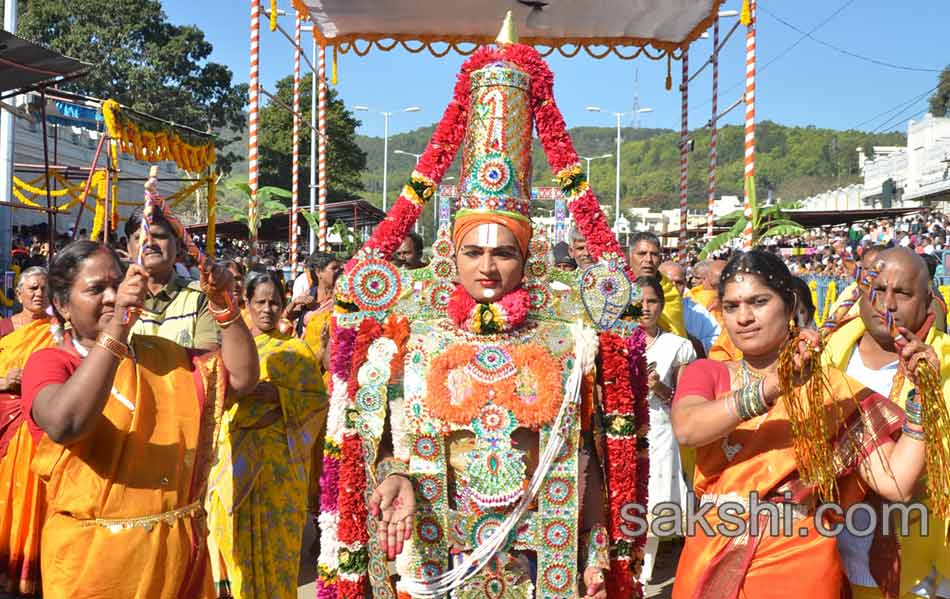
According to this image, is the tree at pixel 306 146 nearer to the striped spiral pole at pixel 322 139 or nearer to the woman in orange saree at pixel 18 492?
the striped spiral pole at pixel 322 139

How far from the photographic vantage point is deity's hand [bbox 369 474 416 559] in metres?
2.77

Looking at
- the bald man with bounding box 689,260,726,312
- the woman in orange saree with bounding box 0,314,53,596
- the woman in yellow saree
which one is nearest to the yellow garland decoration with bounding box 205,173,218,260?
the woman in orange saree with bounding box 0,314,53,596

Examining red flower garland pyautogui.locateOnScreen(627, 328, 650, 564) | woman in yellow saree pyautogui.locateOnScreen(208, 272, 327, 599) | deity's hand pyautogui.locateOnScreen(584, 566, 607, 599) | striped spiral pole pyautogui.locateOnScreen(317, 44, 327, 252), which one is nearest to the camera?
deity's hand pyautogui.locateOnScreen(584, 566, 607, 599)

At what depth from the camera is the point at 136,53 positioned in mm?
39156

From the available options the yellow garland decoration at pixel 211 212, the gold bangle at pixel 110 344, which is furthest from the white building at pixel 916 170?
the gold bangle at pixel 110 344

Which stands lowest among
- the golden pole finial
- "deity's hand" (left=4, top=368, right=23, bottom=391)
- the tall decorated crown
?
"deity's hand" (left=4, top=368, right=23, bottom=391)

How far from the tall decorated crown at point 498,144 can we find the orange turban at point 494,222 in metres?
0.02

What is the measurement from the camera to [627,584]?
3.33 m

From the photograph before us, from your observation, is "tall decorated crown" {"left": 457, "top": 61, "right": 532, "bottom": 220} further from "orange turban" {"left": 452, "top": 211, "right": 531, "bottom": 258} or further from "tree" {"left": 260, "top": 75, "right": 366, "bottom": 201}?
"tree" {"left": 260, "top": 75, "right": 366, "bottom": 201}

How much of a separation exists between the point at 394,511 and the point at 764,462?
1147mm

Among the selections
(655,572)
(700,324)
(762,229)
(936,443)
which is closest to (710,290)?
(700,324)

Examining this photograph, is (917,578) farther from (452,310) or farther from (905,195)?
(905,195)

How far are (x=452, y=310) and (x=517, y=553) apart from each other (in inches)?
34.7

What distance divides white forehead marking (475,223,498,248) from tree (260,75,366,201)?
38508 millimetres
